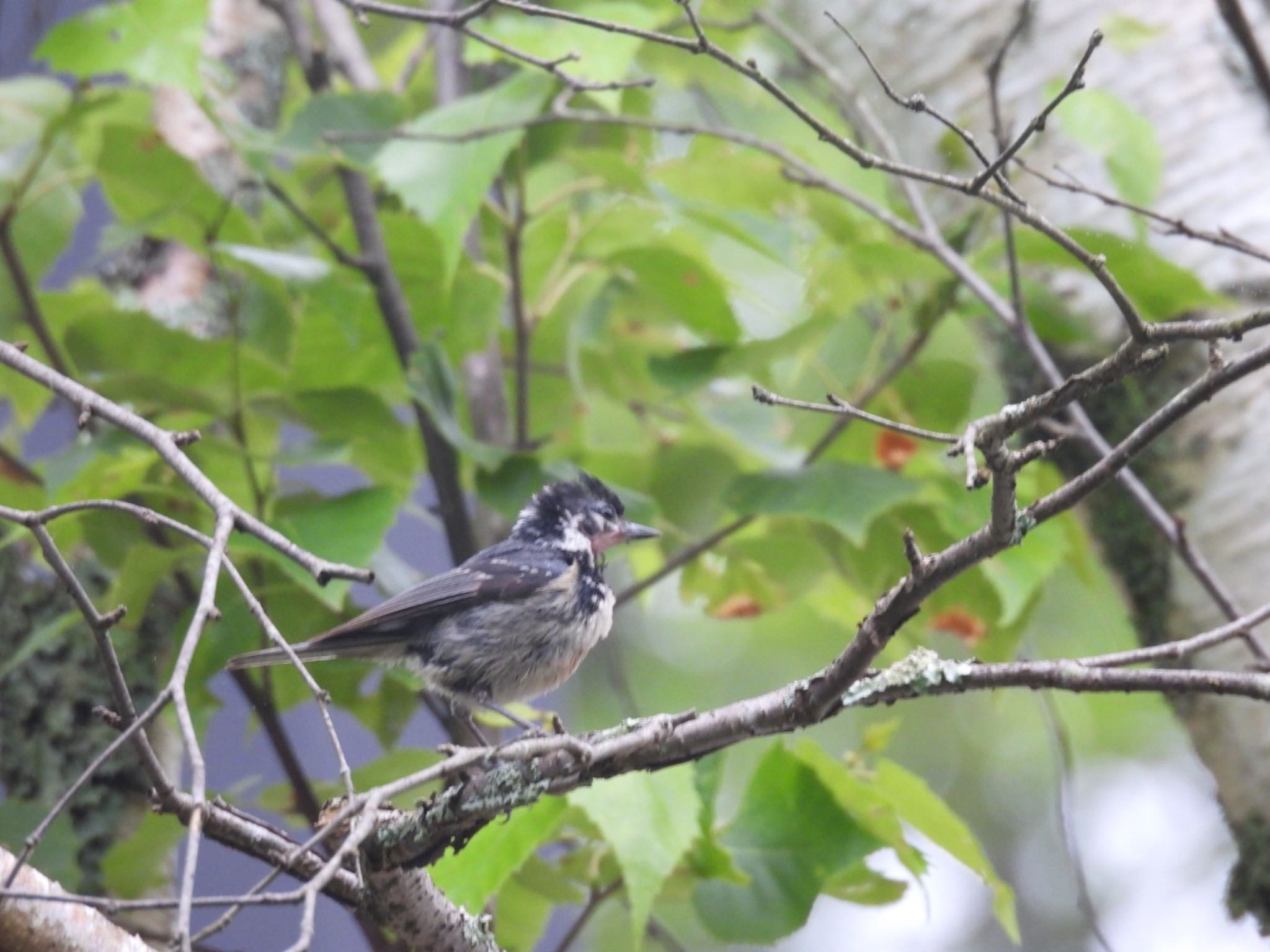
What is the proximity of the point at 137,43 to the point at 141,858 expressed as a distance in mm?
2205

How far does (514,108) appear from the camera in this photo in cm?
352

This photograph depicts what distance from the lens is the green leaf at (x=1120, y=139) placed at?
127 inches

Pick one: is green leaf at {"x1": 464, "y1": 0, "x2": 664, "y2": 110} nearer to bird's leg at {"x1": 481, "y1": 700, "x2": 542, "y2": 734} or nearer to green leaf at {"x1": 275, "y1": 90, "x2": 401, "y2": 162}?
green leaf at {"x1": 275, "y1": 90, "x2": 401, "y2": 162}

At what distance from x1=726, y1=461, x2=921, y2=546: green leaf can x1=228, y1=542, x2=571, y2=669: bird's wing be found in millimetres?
594

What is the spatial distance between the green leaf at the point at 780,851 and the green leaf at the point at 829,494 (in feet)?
2.17

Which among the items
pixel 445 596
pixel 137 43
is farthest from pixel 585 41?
pixel 445 596

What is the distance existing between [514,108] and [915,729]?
206 inches

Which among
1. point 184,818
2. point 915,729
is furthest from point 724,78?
point 915,729

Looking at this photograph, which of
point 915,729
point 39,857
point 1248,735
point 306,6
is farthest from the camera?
point 915,729

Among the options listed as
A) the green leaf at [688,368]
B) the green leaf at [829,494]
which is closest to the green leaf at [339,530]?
the green leaf at [688,368]

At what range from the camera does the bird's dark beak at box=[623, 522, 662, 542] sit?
3.57 m

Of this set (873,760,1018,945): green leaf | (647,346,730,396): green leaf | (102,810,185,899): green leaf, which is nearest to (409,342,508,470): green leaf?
(647,346,730,396): green leaf

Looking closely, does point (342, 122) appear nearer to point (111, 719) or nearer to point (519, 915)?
point (519, 915)

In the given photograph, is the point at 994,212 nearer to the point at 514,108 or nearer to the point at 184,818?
the point at 514,108
